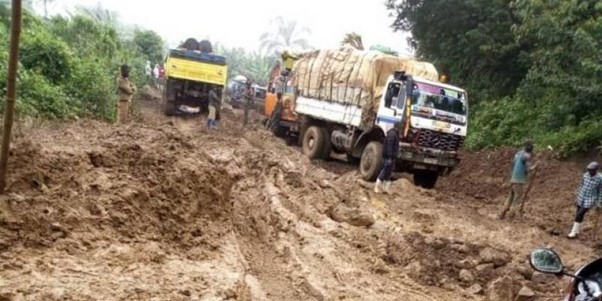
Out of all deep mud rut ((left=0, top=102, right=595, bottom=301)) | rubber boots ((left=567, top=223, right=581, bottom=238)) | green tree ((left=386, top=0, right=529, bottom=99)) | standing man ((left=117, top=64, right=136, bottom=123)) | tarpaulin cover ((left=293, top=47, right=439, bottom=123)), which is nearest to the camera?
deep mud rut ((left=0, top=102, right=595, bottom=301))

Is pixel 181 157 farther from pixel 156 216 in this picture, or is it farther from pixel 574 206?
pixel 574 206

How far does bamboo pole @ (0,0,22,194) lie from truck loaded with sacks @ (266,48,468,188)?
8230 mm

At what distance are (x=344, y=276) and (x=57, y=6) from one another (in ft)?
164

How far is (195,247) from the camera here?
566cm

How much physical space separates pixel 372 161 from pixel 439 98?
190 cm

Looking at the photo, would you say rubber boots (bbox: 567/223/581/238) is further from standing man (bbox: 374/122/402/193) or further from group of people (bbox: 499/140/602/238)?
standing man (bbox: 374/122/402/193)

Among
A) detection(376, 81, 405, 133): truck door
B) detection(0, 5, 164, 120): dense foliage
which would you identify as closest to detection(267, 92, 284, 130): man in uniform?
detection(0, 5, 164, 120): dense foliage

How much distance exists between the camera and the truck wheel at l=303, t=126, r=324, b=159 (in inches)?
608

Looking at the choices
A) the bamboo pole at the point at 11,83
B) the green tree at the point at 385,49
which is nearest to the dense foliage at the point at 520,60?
the green tree at the point at 385,49

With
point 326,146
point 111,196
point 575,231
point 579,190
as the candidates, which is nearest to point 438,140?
point 579,190

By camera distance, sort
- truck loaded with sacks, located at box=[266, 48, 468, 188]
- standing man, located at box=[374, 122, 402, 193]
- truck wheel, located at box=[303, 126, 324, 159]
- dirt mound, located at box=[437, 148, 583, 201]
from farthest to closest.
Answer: truck wheel, located at box=[303, 126, 324, 159] < dirt mound, located at box=[437, 148, 583, 201] < truck loaded with sacks, located at box=[266, 48, 468, 188] < standing man, located at box=[374, 122, 402, 193]

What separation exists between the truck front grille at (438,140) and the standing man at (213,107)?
662 centimetres

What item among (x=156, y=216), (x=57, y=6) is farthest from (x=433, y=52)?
(x=57, y=6)

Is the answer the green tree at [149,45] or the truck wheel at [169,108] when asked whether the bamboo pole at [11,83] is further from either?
the green tree at [149,45]
